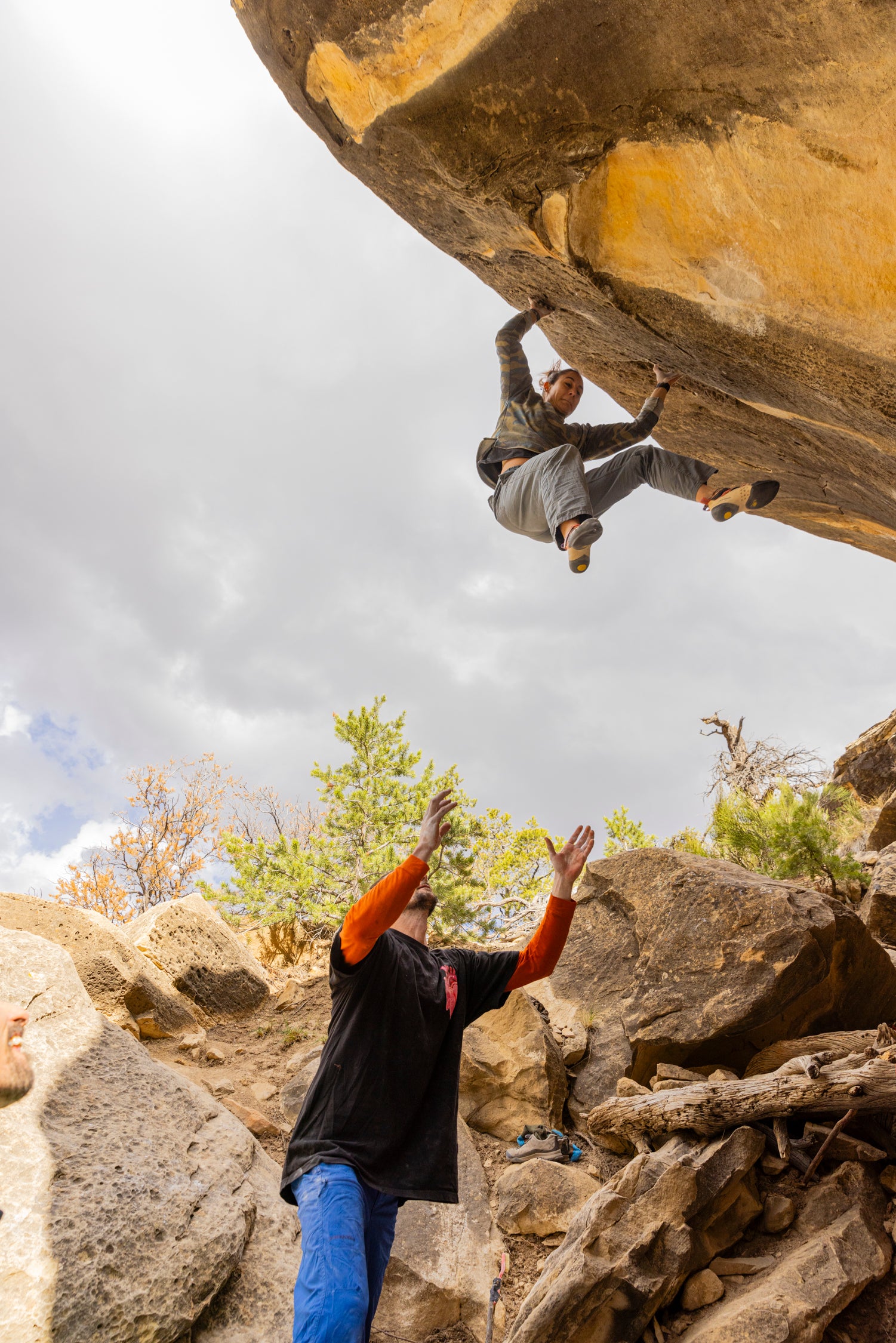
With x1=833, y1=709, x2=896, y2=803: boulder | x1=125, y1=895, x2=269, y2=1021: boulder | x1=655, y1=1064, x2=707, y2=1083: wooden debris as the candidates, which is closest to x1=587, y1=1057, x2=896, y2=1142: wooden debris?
x1=655, y1=1064, x2=707, y2=1083: wooden debris

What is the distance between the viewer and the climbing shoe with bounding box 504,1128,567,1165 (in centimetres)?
477

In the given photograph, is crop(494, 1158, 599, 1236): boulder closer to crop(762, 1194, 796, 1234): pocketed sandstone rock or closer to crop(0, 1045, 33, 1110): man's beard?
crop(762, 1194, 796, 1234): pocketed sandstone rock

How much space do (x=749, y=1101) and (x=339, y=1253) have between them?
2.58 m

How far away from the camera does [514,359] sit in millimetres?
5289

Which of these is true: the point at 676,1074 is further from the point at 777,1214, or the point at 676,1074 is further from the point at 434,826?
the point at 434,826

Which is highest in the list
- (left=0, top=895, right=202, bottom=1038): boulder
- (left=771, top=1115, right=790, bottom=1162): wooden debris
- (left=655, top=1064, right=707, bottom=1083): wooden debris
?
(left=0, top=895, right=202, bottom=1038): boulder

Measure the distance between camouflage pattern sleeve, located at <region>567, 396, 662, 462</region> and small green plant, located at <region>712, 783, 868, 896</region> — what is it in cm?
395

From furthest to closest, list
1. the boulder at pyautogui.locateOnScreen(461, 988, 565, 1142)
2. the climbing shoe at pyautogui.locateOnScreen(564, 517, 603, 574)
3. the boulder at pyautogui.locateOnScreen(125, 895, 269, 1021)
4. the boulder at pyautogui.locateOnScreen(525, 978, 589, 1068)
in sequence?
the boulder at pyautogui.locateOnScreen(125, 895, 269, 1021)
the boulder at pyautogui.locateOnScreen(525, 978, 589, 1068)
the boulder at pyautogui.locateOnScreen(461, 988, 565, 1142)
the climbing shoe at pyautogui.locateOnScreen(564, 517, 603, 574)

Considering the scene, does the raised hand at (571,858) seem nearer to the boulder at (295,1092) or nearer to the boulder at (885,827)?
the boulder at (295,1092)

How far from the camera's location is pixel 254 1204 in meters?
Answer: 3.91

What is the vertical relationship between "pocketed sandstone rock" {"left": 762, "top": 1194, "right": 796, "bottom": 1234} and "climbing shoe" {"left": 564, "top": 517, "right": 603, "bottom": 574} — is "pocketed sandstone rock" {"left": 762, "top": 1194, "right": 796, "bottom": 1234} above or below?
below

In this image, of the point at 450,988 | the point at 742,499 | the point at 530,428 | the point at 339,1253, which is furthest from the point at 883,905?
the point at 339,1253

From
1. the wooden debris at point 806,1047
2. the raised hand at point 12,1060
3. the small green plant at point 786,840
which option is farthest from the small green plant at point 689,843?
the raised hand at point 12,1060

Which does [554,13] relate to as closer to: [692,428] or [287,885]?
[692,428]
